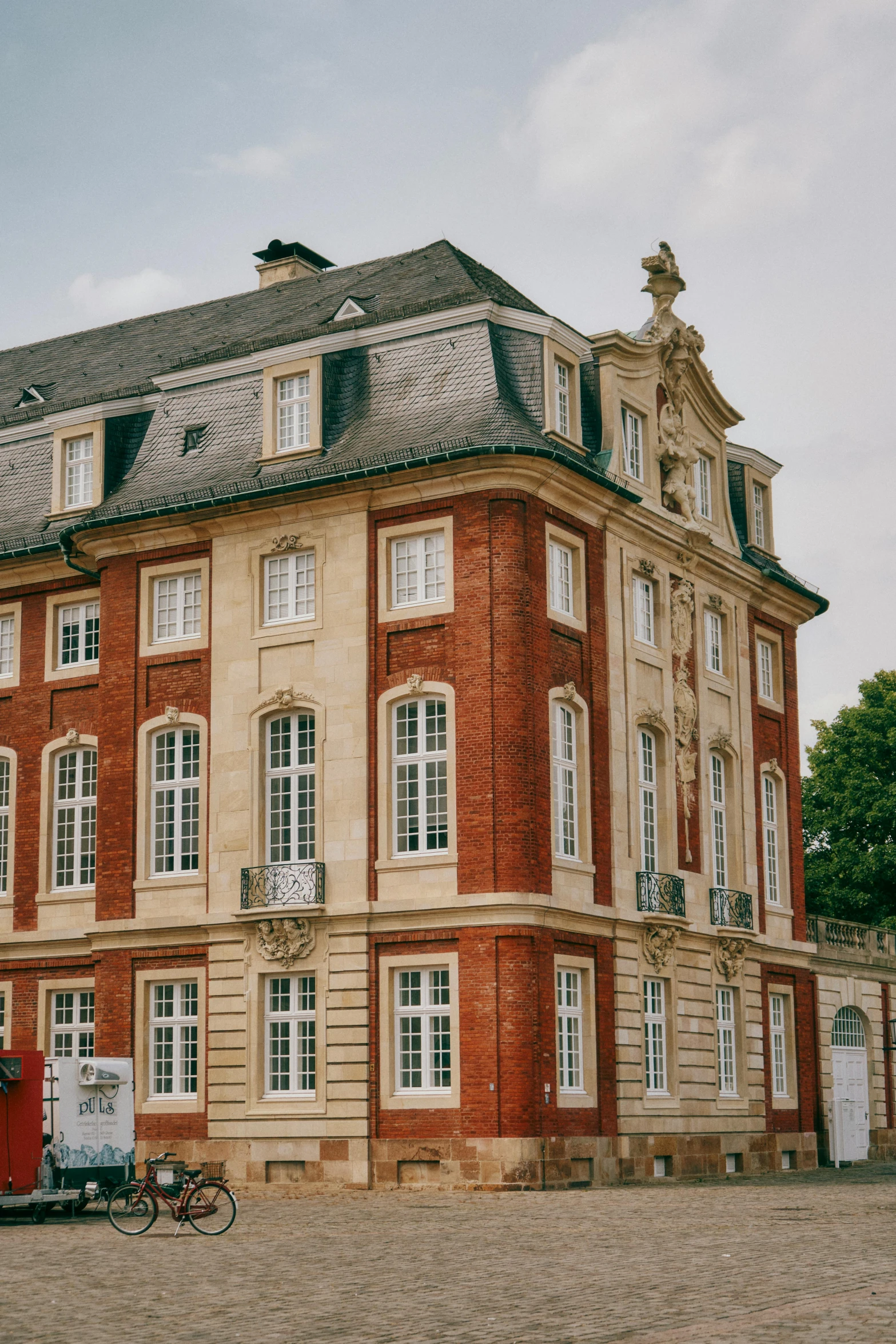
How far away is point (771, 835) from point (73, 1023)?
52.1 ft

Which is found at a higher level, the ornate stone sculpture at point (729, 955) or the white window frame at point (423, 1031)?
the ornate stone sculpture at point (729, 955)

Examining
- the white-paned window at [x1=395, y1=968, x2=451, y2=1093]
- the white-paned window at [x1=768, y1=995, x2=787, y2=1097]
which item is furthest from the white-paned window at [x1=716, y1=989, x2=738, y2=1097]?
the white-paned window at [x1=395, y1=968, x2=451, y2=1093]

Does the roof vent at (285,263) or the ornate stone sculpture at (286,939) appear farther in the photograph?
the roof vent at (285,263)

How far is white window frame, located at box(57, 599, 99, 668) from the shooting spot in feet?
120

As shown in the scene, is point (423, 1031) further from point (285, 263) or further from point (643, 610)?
point (285, 263)

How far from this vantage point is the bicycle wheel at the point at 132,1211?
21812 mm

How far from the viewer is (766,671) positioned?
41781 mm

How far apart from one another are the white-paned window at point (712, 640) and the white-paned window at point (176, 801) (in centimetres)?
1131

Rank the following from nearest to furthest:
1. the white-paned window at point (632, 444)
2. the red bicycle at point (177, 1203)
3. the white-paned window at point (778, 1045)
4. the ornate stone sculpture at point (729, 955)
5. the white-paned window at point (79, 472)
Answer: the red bicycle at point (177, 1203), the white-paned window at point (632, 444), the ornate stone sculpture at point (729, 955), the white-paned window at point (79, 472), the white-paned window at point (778, 1045)

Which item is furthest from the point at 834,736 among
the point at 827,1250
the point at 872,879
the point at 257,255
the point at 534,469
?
the point at 827,1250

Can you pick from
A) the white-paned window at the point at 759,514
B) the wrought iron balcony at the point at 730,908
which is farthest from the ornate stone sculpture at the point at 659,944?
the white-paned window at the point at 759,514

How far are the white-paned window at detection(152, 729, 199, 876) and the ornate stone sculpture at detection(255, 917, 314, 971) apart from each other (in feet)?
8.02

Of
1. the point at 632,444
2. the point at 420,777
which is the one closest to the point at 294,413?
the point at 632,444

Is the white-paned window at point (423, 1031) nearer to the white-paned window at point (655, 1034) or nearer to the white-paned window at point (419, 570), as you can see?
the white-paned window at point (655, 1034)
